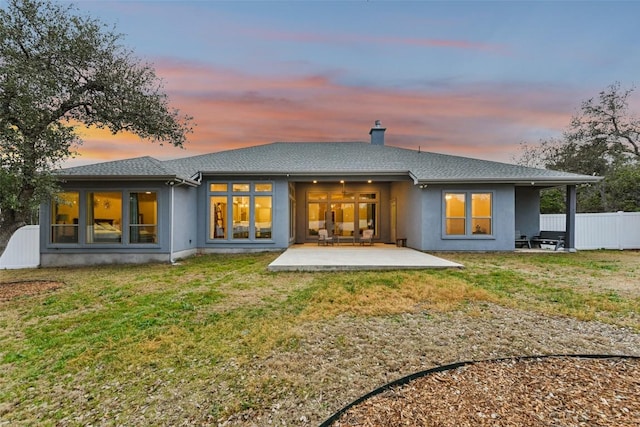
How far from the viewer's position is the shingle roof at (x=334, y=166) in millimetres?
11255

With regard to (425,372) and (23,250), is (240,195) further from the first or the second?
(425,372)

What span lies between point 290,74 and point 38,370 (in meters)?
12.4

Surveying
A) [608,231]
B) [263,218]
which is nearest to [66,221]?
[263,218]

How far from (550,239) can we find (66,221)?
686 inches

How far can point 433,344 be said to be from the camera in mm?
3734

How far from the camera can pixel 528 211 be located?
46.6 ft

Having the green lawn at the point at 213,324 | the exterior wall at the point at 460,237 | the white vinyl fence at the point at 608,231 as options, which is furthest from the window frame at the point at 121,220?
the white vinyl fence at the point at 608,231

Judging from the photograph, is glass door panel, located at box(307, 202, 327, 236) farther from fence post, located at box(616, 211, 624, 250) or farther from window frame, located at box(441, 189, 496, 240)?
fence post, located at box(616, 211, 624, 250)

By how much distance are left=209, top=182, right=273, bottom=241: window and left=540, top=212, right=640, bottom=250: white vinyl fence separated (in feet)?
41.9

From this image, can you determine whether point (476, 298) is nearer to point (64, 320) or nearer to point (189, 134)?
point (64, 320)

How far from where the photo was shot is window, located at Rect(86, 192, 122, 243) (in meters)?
10.5

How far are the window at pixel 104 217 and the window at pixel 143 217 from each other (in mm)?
372

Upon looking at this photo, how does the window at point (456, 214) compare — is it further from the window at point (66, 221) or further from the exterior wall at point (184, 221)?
the window at point (66, 221)

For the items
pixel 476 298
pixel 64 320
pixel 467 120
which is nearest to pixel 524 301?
pixel 476 298
